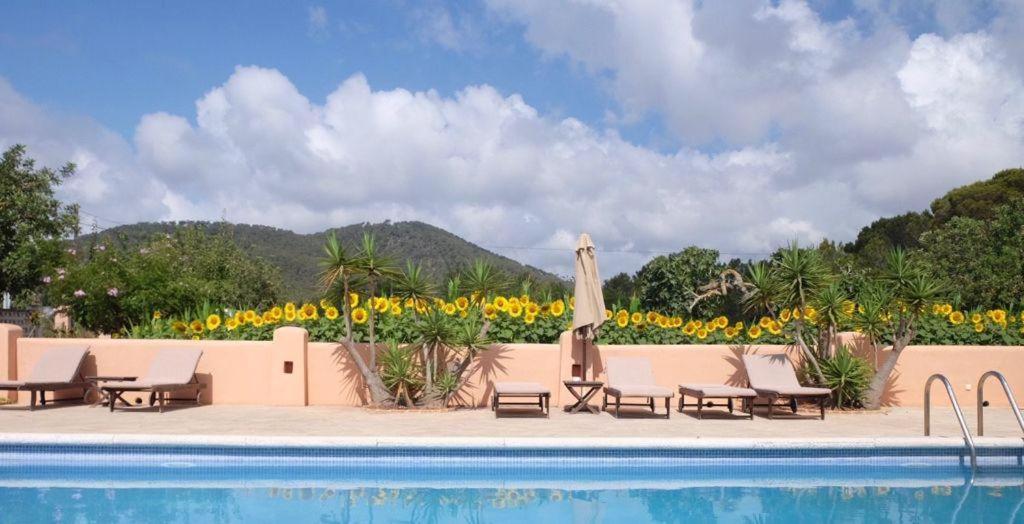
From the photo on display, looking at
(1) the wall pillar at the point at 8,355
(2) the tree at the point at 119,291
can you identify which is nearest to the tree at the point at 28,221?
(2) the tree at the point at 119,291

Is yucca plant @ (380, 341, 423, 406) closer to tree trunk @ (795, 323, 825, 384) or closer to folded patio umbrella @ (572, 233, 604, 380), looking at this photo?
folded patio umbrella @ (572, 233, 604, 380)

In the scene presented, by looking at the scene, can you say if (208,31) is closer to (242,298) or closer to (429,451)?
(429,451)

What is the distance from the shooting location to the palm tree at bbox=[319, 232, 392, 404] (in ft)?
32.9

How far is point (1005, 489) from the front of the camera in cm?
737

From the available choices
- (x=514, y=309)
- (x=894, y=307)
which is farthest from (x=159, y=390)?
(x=894, y=307)

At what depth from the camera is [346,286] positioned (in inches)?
405

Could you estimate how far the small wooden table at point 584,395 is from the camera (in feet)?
33.5

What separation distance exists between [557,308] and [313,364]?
3.67 metres

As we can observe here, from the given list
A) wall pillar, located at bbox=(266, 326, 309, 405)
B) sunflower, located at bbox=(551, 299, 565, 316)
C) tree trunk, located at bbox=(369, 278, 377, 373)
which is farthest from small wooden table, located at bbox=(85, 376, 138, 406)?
sunflower, located at bbox=(551, 299, 565, 316)

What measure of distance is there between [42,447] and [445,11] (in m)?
10.1

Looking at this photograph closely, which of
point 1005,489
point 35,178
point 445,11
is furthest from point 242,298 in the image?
point 1005,489

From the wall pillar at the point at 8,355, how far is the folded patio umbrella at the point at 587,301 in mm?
8016

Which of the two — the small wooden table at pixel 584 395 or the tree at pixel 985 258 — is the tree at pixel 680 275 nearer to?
the tree at pixel 985 258

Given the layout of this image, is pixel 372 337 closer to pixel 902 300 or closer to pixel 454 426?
pixel 454 426
